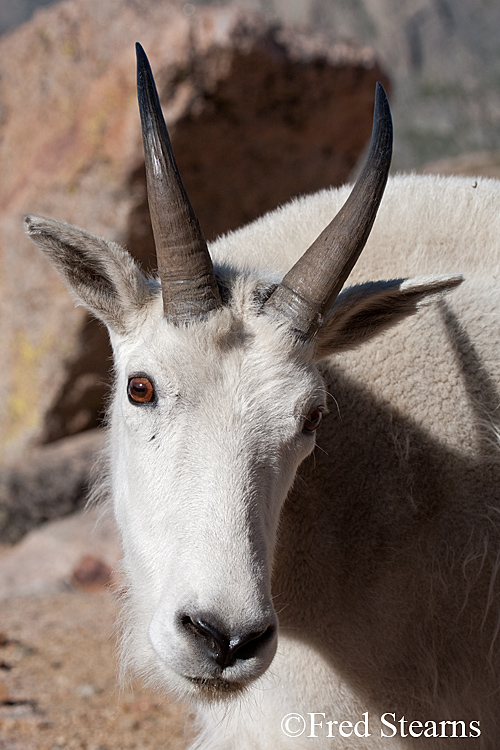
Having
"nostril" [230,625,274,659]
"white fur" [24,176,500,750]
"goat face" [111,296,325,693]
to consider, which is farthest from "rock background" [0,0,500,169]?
"nostril" [230,625,274,659]

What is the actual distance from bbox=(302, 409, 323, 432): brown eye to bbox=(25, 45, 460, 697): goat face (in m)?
0.01

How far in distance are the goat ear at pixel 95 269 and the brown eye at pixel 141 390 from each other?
1.08ft

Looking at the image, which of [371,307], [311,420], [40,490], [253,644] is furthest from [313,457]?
[40,490]

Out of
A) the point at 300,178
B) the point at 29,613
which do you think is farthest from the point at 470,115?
the point at 29,613

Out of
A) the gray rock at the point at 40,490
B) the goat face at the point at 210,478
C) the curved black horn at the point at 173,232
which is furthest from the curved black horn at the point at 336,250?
the gray rock at the point at 40,490

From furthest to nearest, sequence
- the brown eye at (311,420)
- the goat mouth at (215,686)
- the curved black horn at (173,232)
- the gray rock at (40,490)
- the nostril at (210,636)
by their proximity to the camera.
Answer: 1. the gray rock at (40,490)
2. the brown eye at (311,420)
3. the curved black horn at (173,232)
4. the goat mouth at (215,686)
5. the nostril at (210,636)

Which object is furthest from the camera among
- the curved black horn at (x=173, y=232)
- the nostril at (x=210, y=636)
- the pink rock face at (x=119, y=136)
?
the pink rock face at (x=119, y=136)

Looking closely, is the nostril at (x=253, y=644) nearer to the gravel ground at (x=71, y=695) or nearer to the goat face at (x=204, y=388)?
the goat face at (x=204, y=388)

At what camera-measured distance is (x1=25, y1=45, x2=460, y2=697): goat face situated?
94.1 inches

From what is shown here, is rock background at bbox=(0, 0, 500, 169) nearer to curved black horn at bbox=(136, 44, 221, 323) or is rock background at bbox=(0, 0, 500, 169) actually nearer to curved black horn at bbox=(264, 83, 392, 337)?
curved black horn at bbox=(264, 83, 392, 337)

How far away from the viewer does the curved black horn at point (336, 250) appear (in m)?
2.70

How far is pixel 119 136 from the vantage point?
8586 mm

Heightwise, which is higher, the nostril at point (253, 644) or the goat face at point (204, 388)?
the goat face at point (204, 388)

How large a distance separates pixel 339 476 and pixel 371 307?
0.74 meters
